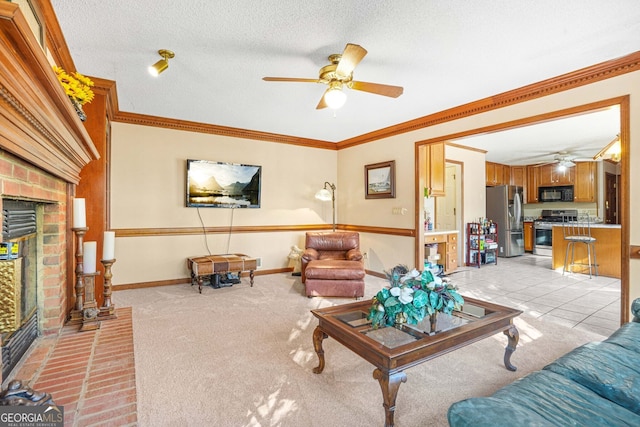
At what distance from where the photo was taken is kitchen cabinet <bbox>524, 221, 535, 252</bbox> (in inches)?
325

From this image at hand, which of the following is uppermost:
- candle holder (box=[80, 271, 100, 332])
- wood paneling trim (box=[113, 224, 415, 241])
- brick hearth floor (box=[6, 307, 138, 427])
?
wood paneling trim (box=[113, 224, 415, 241])

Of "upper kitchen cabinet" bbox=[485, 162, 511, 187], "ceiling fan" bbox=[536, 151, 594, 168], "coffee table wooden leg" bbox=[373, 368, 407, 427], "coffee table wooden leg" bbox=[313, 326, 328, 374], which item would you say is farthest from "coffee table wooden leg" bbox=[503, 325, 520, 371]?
"upper kitchen cabinet" bbox=[485, 162, 511, 187]

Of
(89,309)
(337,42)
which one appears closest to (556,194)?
(337,42)

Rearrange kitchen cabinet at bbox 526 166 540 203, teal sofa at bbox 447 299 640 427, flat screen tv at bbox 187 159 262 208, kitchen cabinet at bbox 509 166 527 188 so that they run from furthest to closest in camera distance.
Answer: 1. kitchen cabinet at bbox 509 166 527 188
2. kitchen cabinet at bbox 526 166 540 203
3. flat screen tv at bbox 187 159 262 208
4. teal sofa at bbox 447 299 640 427

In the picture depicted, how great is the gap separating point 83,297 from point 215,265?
1.61 meters

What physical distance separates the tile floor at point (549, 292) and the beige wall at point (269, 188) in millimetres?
1142

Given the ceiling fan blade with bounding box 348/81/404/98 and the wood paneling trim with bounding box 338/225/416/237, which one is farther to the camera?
the wood paneling trim with bounding box 338/225/416/237

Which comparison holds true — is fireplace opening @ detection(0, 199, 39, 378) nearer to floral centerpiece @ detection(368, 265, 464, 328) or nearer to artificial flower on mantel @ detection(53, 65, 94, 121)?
artificial flower on mantel @ detection(53, 65, 94, 121)

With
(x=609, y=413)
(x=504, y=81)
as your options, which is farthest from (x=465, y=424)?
(x=504, y=81)

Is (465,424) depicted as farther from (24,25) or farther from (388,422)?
(24,25)

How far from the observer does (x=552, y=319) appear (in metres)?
3.25

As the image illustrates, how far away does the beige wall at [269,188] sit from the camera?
4.30 meters

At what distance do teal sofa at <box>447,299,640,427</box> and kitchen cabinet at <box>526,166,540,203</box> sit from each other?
26.9 ft

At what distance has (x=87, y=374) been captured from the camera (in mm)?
1946
